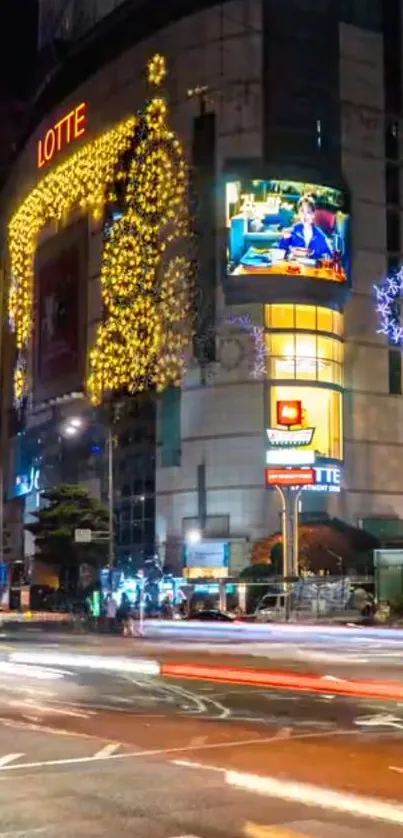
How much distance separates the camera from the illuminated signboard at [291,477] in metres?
61.8

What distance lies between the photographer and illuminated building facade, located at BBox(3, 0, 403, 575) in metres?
71.9

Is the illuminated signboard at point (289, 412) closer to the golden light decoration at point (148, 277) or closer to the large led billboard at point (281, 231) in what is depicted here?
the golden light decoration at point (148, 277)

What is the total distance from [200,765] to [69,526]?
60945 millimetres

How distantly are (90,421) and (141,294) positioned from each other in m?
11.7

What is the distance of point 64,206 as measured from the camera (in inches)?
3548

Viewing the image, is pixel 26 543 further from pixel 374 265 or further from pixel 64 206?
pixel 374 265

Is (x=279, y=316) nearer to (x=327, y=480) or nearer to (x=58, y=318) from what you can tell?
(x=327, y=480)

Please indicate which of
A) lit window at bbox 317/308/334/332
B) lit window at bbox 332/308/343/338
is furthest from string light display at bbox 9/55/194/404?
lit window at bbox 332/308/343/338

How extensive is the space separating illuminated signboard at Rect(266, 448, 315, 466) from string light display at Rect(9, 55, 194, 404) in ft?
Result: 33.8

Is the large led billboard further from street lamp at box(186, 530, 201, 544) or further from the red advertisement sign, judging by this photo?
the red advertisement sign

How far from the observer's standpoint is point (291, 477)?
62469mm

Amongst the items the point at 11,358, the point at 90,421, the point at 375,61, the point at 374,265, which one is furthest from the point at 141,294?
the point at 11,358

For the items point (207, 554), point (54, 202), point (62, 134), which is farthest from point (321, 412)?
point (62, 134)

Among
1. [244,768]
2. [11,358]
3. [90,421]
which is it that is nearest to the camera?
[244,768]
